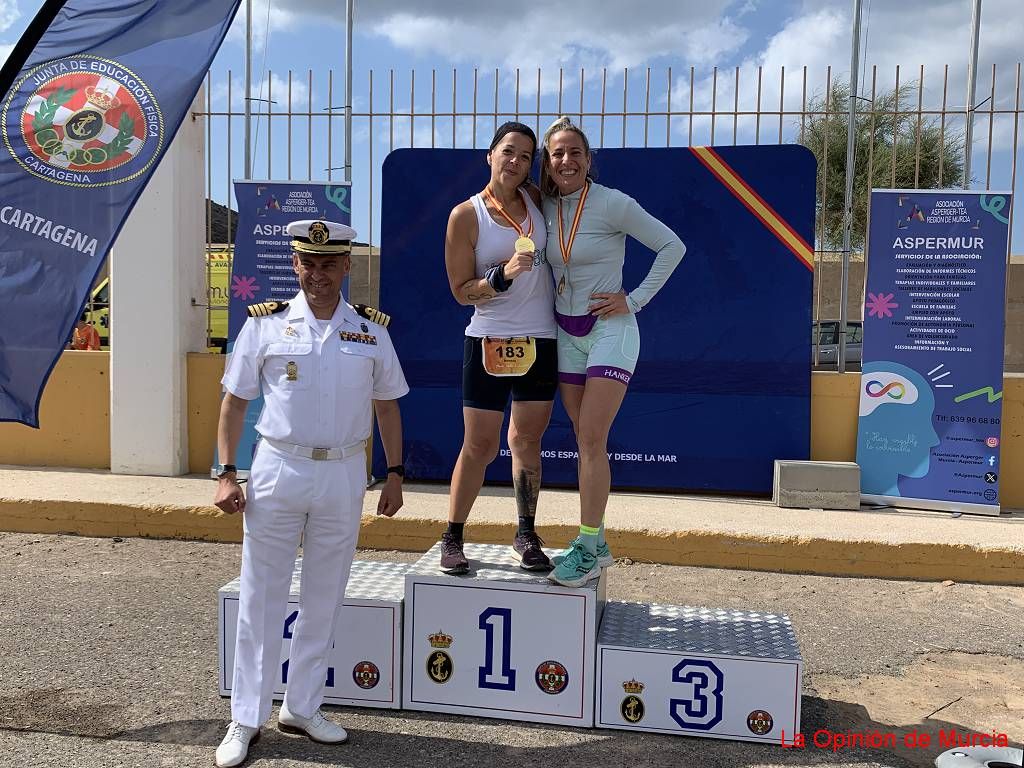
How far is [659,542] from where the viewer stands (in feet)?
19.3

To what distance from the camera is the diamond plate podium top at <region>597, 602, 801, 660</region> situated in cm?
350

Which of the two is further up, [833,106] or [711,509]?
[833,106]

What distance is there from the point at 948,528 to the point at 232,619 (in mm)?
4539

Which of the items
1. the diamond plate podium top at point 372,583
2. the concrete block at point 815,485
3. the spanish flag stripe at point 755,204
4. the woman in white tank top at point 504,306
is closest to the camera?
the woman in white tank top at point 504,306

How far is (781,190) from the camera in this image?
22.5 feet

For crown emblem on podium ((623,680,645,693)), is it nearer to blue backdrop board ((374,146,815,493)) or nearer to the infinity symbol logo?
blue backdrop board ((374,146,815,493))

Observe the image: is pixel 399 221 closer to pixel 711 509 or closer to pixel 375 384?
pixel 711 509

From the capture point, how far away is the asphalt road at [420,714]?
128 inches

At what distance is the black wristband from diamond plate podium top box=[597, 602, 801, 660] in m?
1.38

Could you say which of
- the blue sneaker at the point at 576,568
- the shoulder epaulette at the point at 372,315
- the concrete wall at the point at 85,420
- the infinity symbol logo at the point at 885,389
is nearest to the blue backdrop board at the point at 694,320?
the infinity symbol logo at the point at 885,389

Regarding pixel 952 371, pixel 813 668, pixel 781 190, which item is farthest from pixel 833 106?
pixel 813 668

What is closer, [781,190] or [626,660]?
[626,660]

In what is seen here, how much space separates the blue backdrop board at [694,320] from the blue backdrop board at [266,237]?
0.50 meters

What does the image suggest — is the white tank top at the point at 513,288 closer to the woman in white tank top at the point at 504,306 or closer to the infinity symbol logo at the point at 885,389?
the woman in white tank top at the point at 504,306
